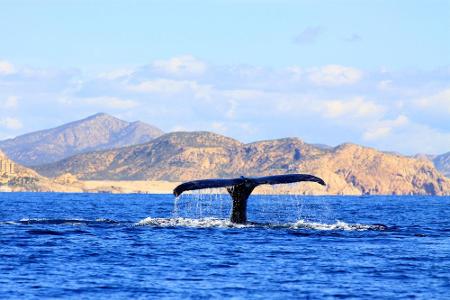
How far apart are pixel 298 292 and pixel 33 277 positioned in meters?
7.02

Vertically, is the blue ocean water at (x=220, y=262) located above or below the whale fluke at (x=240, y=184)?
below

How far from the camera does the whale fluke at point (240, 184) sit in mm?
35562

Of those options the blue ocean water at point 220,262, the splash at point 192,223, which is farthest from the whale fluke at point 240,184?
the blue ocean water at point 220,262

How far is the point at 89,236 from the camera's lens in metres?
36.5

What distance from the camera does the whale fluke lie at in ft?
117

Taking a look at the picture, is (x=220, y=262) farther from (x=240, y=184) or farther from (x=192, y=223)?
(x=192, y=223)

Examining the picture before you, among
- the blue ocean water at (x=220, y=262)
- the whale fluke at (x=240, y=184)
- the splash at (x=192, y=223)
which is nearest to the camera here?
the blue ocean water at (x=220, y=262)

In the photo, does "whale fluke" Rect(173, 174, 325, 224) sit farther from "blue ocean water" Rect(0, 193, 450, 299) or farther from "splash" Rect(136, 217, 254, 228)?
"blue ocean water" Rect(0, 193, 450, 299)

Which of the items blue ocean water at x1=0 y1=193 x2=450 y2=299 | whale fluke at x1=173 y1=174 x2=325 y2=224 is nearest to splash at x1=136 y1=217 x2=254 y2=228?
whale fluke at x1=173 y1=174 x2=325 y2=224

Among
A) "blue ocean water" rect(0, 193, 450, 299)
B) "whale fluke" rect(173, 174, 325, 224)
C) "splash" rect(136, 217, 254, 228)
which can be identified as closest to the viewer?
"blue ocean water" rect(0, 193, 450, 299)

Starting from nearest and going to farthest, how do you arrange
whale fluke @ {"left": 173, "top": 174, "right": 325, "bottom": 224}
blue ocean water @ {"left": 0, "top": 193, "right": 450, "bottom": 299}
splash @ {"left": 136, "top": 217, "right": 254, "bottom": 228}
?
blue ocean water @ {"left": 0, "top": 193, "right": 450, "bottom": 299} → whale fluke @ {"left": 173, "top": 174, "right": 325, "bottom": 224} → splash @ {"left": 136, "top": 217, "right": 254, "bottom": 228}

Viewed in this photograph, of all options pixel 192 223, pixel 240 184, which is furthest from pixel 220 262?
pixel 192 223

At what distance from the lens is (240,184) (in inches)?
1545

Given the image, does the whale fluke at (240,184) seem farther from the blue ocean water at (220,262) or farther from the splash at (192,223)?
the blue ocean water at (220,262)
